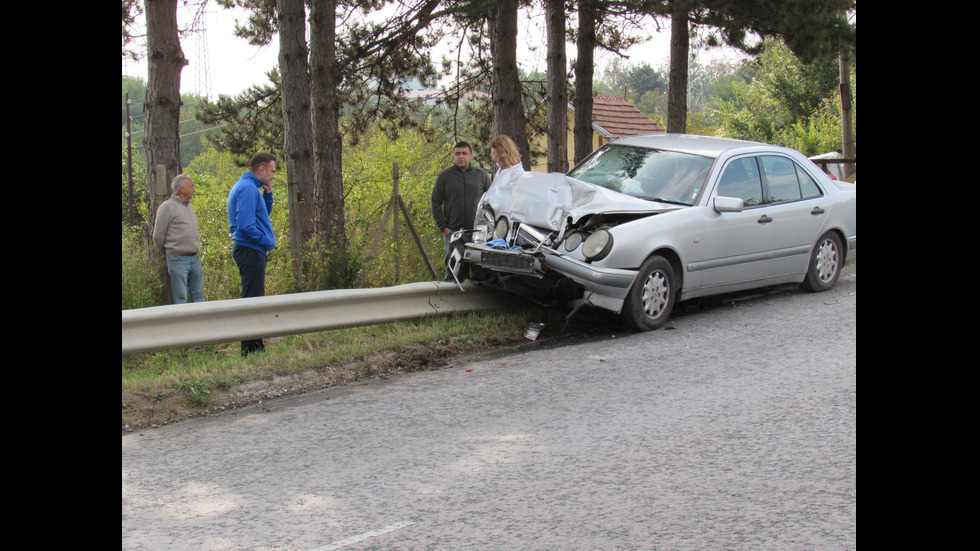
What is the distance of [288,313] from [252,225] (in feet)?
3.11

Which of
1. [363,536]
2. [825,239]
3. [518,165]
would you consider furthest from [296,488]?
[825,239]

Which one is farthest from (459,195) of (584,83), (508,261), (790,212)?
(584,83)

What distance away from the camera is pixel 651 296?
8516 millimetres

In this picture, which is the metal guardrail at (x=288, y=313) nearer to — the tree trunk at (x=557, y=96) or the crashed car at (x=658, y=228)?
the crashed car at (x=658, y=228)

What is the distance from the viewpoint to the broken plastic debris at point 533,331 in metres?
8.31

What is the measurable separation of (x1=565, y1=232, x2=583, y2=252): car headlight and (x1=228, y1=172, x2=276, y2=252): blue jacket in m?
2.71

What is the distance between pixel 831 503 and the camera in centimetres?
409

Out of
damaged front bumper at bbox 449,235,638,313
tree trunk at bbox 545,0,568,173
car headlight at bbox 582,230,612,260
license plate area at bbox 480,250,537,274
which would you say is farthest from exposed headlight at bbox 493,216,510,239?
tree trunk at bbox 545,0,568,173

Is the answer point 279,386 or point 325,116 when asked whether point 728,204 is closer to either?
point 279,386

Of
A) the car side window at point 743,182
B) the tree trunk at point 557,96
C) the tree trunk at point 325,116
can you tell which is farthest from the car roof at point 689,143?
the tree trunk at point 557,96

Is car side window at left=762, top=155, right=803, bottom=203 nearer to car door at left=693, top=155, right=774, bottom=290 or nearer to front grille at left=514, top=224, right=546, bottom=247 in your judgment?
car door at left=693, top=155, right=774, bottom=290
